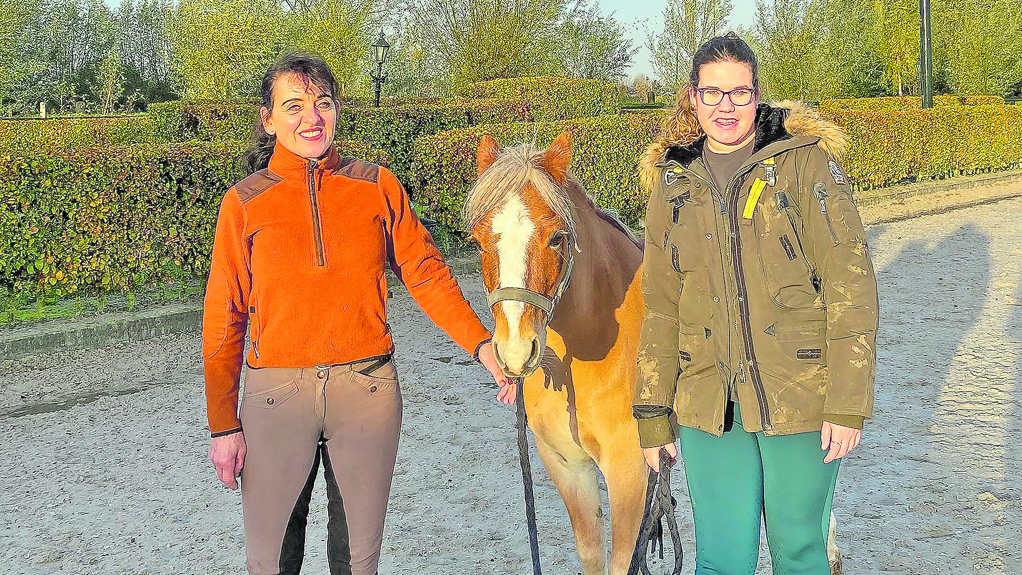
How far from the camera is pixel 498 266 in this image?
7.80 feet

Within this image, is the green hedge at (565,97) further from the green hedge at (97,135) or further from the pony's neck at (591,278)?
the pony's neck at (591,278)

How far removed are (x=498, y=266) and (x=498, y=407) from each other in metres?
3.17

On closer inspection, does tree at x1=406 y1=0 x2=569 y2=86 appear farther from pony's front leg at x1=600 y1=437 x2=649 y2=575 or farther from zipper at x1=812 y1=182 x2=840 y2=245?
zipper at x1=812 y1=182 x2=840 y2=245

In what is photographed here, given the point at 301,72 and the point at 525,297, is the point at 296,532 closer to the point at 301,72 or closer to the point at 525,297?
the point at 525,297

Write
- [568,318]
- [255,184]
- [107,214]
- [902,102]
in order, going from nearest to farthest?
[255,184], [568,318], [107,214], [902,102]

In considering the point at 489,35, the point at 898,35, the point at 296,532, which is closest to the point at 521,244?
the point at 296,532

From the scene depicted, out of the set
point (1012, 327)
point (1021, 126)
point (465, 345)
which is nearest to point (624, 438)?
point (465, 345)

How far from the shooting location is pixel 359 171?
2.33m

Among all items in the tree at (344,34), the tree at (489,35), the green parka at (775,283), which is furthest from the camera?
the tree at (344,34)

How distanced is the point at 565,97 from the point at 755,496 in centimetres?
1340

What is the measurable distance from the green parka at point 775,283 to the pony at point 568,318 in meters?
0.37

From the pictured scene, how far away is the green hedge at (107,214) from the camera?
6.91m

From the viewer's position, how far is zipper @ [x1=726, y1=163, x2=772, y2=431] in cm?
209

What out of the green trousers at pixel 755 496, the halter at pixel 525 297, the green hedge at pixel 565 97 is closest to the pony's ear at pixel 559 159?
the halter at pixel 525 297
